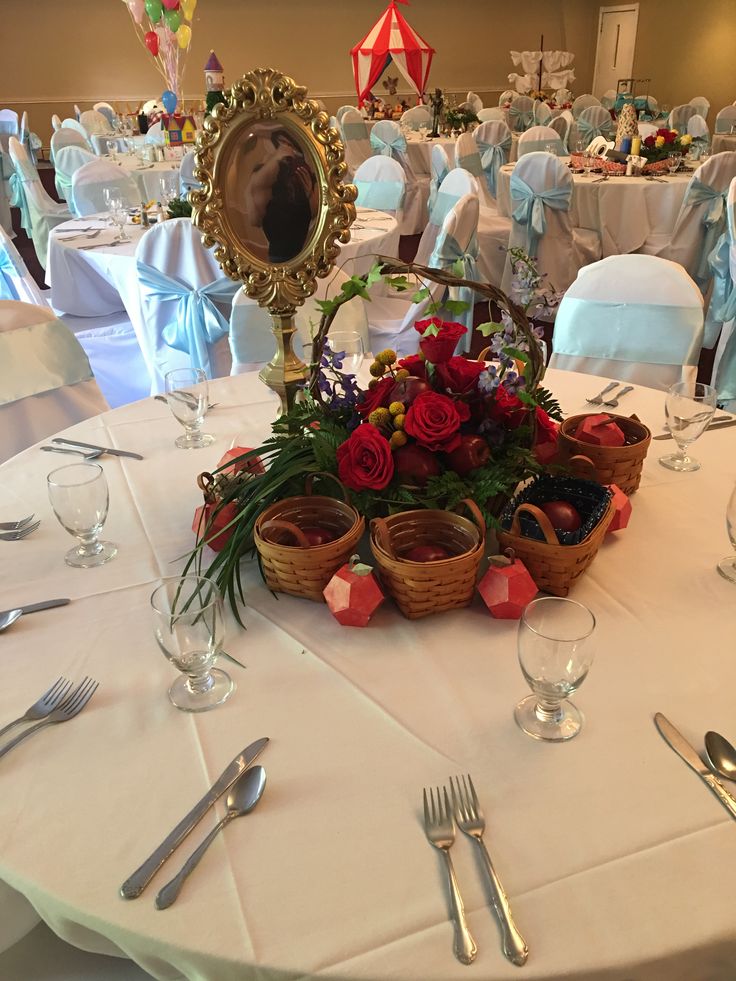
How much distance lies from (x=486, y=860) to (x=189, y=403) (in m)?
1.03

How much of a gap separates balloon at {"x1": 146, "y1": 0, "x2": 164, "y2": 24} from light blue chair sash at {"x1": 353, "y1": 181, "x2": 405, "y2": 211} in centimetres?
255

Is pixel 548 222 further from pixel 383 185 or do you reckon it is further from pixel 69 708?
pixel 69 708

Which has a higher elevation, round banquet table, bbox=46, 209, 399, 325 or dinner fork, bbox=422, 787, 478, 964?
round banquet table, bbox=46, 209, 399, 325

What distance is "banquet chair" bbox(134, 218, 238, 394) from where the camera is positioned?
2.75 m

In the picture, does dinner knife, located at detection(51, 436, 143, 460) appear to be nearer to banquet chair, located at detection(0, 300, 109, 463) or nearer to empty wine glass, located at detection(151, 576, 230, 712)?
banquet chair, located at detection(0, 300, 109, 463)

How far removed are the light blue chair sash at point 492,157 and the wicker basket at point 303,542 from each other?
564cm

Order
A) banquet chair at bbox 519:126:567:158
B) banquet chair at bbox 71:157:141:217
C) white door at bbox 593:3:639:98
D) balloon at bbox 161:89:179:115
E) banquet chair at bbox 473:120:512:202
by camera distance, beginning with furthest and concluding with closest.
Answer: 1. white door at bbox 593:3:639:98
2. balloon at bbox 161:89:179:115
3. banquet chair at bbox 473:120:512:202
4. banquet chair at bbox 519:126:567:158
5. banquet chair at bbox 71:157:141:217

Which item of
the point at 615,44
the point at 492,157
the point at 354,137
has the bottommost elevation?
the point at 492,157

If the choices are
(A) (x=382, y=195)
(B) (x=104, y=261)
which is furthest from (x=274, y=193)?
(A) (x=382, y=195)

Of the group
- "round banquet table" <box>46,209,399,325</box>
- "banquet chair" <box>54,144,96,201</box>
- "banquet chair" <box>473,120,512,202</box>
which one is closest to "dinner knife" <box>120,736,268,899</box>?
"round banquet table" <box>46,209,399,325</box>

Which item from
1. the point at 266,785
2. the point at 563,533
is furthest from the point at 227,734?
the point at 563,533

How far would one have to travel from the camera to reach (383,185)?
4340mm

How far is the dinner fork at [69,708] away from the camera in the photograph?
2.72ft

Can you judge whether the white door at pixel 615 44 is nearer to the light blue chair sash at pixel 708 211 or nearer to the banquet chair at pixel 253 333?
the light blue chair sash at pixel 708 211
